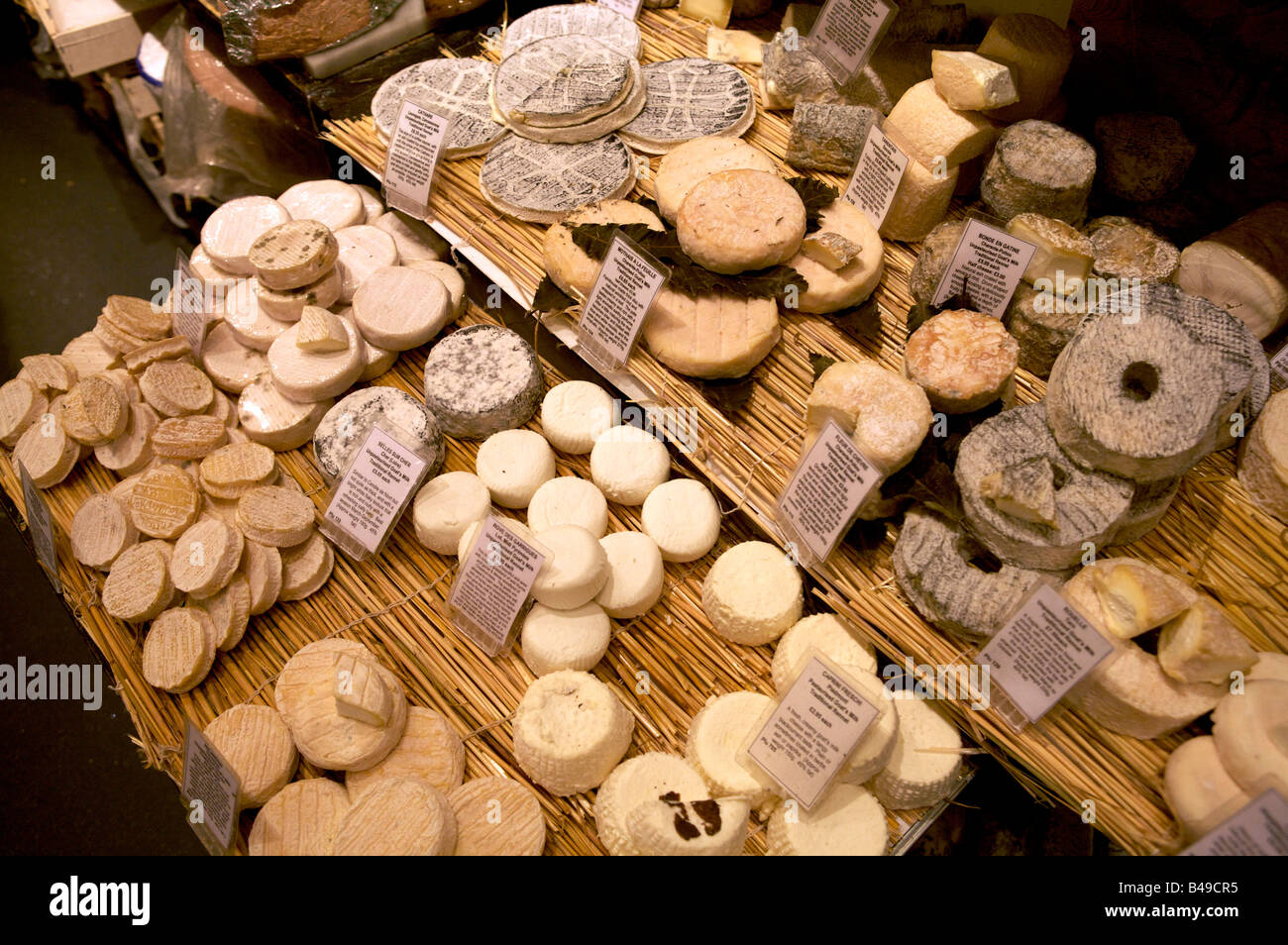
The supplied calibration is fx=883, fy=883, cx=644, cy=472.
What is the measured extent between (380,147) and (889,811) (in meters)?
2.22

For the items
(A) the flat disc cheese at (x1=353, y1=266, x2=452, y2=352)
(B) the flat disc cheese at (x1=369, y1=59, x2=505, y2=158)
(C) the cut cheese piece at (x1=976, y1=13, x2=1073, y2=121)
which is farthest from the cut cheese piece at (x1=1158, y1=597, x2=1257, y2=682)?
(B) the flat disc cheese at (x1=369, y1=59, x2=505, y2=158)

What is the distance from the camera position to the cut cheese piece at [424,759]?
70.9 inches

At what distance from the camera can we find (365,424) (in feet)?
7.15

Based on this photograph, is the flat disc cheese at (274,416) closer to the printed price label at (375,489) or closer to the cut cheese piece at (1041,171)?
the printed price label at (375,489)

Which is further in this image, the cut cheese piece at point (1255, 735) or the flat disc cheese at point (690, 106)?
the flat disc cheese at point (690, 106)

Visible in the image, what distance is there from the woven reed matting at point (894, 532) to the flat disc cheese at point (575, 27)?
1.89ft

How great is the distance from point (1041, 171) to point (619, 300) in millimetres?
965

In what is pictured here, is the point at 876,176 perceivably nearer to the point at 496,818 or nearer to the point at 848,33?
the point at 848,33

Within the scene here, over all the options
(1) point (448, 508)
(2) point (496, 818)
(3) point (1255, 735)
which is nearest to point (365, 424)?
(1) point (448, 508)

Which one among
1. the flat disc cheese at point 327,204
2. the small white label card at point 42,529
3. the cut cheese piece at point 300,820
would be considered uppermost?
the flat disc cheese at point 327,204

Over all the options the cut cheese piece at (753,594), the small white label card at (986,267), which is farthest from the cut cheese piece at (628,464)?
the small white label card at (986,267)

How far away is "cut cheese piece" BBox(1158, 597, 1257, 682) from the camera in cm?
145

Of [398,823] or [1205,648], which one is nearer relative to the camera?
[1205,648]

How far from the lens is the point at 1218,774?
57.0 inches
